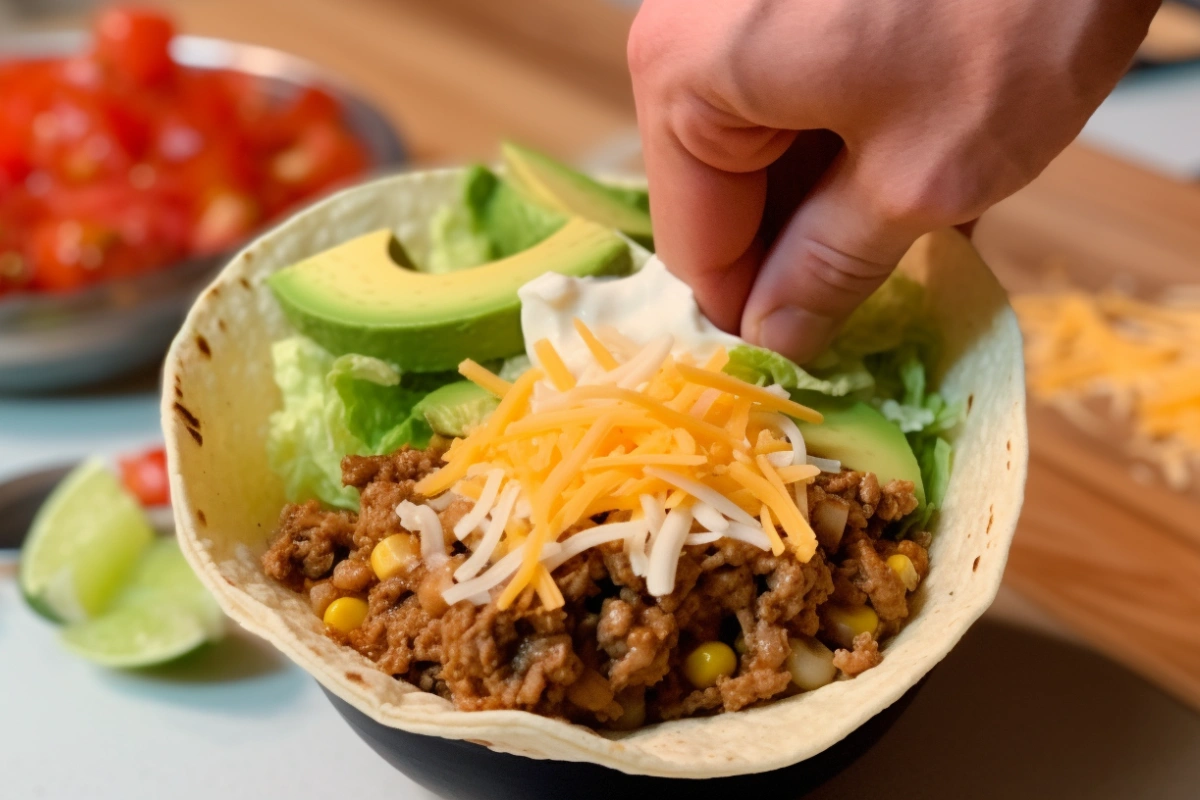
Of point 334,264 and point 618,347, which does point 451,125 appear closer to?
point 334,264

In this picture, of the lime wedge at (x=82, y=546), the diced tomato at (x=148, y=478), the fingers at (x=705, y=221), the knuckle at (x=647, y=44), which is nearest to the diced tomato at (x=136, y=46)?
the diced tomato at (x=148, y=478)

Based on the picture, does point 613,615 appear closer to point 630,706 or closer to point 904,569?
point 630,706

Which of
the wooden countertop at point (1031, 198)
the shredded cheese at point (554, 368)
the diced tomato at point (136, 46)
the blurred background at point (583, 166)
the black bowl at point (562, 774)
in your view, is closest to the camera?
the black bowl at point (562, 774)

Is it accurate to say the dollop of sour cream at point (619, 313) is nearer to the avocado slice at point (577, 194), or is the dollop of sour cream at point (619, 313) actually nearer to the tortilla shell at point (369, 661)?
the avocado slice at point (577, 194)

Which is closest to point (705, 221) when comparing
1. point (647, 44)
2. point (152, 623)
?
point (647, 44)

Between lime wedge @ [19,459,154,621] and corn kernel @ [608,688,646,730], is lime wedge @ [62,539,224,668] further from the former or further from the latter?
corn kernel @ [608,688,646,730]

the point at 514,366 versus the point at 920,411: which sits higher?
the point at 514,366
